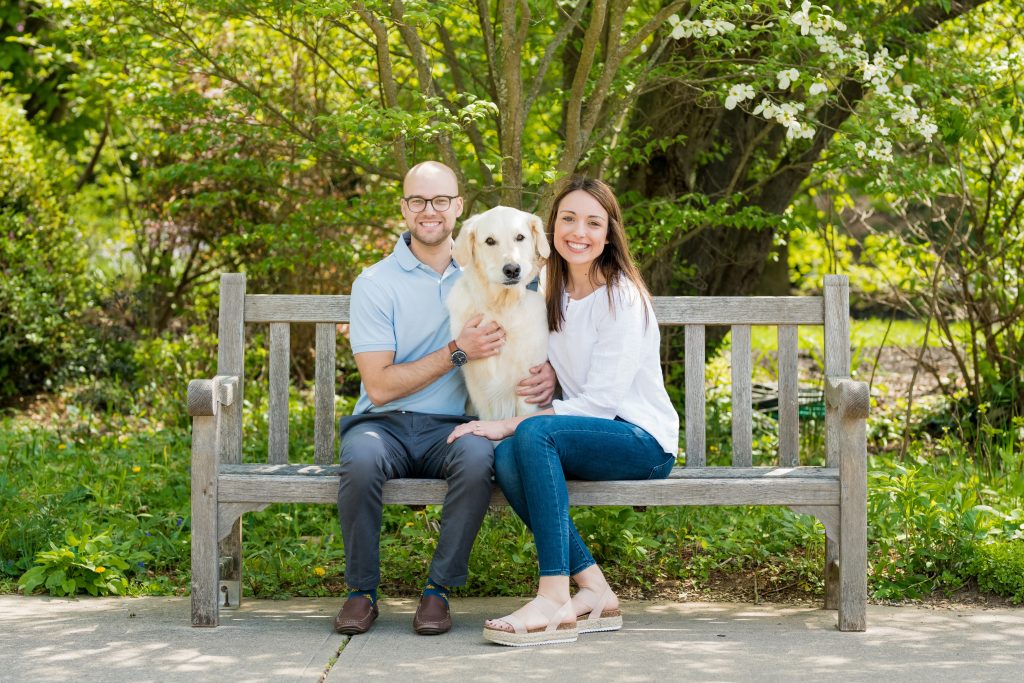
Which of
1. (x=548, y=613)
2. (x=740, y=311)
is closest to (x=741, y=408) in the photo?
(x=740, y=311)

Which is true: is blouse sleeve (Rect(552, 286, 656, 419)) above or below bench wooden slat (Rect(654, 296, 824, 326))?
below

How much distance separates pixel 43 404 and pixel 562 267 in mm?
4842

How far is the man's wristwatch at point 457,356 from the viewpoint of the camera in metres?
3.76

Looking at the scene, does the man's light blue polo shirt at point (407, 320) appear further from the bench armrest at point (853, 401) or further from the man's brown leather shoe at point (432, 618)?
the bench armrest at point (853, 401)

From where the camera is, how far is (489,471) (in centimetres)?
357

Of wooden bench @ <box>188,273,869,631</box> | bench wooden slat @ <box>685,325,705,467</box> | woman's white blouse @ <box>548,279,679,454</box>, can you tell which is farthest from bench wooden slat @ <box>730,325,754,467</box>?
woman's white blouse @ <box>548,279,679,454</box>

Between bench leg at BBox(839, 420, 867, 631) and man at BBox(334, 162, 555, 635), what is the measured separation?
99 cm

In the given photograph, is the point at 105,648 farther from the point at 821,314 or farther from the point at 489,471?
the point at 821,314

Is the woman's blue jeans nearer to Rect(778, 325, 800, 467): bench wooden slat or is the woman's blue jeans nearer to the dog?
the dog

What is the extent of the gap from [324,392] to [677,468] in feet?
4.30

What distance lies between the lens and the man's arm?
3.76 metres

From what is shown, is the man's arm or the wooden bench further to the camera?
the man's arm

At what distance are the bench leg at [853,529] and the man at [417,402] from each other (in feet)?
3.25

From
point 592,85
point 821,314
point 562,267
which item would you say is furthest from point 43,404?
point 821,314
